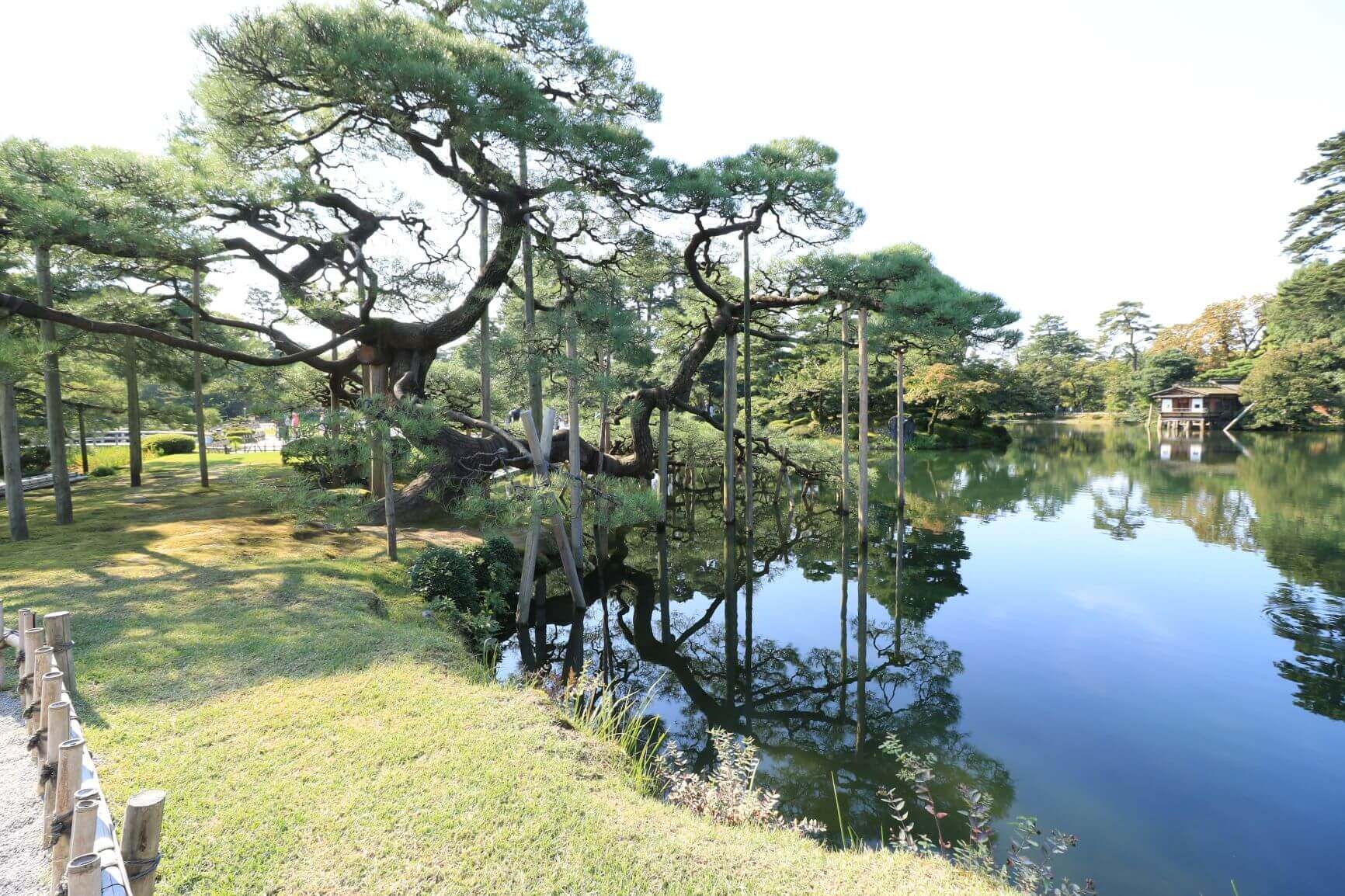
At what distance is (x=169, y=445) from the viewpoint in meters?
23.0

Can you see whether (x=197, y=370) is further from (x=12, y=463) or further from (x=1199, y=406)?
(x=1199, y=406)

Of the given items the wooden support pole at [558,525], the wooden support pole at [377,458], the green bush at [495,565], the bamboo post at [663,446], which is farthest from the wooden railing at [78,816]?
the bamboo post at [663,446]

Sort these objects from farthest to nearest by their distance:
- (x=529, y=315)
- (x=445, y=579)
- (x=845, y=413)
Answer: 1. (x=845, y=413)
2. (x=529, y=315)
3. (x=445, y=579)

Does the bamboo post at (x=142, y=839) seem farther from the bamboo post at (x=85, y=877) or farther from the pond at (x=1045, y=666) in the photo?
the pond at (x=1045, y=666)

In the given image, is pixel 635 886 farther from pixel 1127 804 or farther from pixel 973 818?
pixel 1127 804

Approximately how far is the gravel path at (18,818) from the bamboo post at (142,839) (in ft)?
3.10

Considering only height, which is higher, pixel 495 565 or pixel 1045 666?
pixel 495 565

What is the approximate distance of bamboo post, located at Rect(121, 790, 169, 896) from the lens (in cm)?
202

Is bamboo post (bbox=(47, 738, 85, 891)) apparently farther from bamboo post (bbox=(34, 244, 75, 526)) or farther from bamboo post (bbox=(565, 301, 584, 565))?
bamboo post (bbox=(34, 244, 75, 526))

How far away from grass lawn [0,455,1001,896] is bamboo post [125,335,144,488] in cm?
833

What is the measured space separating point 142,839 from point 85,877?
0.94 ft

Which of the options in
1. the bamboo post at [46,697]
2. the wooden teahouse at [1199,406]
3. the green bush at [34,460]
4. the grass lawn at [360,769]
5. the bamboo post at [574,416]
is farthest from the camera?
the wooden teahouse at [1199,406]

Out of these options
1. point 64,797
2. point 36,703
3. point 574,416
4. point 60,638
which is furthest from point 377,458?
point 64,797

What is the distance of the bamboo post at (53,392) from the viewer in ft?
28.8
